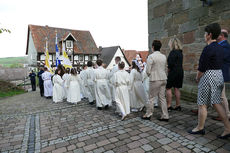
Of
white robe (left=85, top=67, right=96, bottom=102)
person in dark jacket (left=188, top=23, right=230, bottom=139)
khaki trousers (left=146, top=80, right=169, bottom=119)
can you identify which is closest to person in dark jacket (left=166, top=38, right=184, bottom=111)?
khaki trousers (left=146, top=80, right=169, bottom=119)

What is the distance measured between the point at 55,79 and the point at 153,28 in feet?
17.0

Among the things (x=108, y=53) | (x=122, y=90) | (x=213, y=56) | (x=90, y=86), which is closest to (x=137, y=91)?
(x=122, y=90)

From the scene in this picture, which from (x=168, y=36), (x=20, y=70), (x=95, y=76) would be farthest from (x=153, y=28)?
(x=20, y=70)

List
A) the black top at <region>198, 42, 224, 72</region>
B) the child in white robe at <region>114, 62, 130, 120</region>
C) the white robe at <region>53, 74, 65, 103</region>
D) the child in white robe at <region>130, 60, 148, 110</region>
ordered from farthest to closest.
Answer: the white robe at <region>53, 74, 65, 103</region> → the child in white robe at <region>130, 60, 148, 110</region> → the child in white robe at <region>114, 62, 130, 120</region> → the black top at <region>198, 42, 224, 72</region>

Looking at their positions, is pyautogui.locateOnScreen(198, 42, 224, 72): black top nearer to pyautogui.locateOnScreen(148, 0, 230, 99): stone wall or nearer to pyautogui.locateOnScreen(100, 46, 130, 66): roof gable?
pyautogui.locateOnScreen(148, 0, 230, 99): stone wall

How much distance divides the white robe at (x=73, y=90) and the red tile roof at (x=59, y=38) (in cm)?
2180

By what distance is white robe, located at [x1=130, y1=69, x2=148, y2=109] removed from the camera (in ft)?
17.3

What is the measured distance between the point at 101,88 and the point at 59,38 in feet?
86.8

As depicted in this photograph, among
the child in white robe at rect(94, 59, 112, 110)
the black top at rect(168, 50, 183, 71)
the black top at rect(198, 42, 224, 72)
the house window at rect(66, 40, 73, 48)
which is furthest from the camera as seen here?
the house window at rect(66, 40, 73, 48)

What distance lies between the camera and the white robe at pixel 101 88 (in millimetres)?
5801

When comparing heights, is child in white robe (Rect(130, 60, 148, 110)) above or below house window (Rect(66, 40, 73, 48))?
below

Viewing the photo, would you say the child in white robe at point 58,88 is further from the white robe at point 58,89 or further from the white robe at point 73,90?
the white robe at point 73,90

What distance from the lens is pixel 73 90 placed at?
A: 7160 millimetres

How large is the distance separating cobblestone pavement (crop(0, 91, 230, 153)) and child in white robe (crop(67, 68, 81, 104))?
2004 mm
